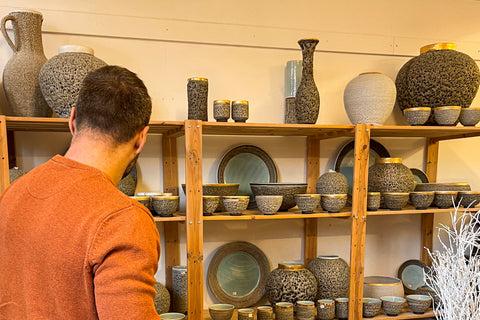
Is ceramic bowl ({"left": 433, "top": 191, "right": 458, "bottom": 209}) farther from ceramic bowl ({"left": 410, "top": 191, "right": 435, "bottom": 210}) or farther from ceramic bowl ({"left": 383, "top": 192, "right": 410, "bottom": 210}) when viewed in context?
ceramic bowl ({"left": 383, "top": 192, "right": 410, "bottom": 210})

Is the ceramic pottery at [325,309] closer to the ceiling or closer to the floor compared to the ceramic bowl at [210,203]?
closer to the floor

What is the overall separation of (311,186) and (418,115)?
68 centimetres

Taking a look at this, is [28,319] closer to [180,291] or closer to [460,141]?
[180,291]

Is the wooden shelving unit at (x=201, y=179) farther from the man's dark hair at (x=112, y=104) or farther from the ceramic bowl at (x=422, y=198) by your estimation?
the man's dark hair at (x=112, y=104)

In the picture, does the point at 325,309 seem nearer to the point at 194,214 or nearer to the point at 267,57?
the point at 194,214

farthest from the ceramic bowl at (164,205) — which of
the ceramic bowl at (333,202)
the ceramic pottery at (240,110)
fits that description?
the ceramic bowl at (333,202)

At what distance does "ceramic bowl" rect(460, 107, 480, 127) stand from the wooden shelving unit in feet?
0.13

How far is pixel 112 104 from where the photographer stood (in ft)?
2.68

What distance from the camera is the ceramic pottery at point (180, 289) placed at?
182cm

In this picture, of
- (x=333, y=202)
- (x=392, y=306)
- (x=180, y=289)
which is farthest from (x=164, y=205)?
(x=392, y=306)

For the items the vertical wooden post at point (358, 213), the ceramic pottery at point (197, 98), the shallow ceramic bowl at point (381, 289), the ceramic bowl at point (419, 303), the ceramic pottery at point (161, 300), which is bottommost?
the ceramic bowl at point (419, 303)

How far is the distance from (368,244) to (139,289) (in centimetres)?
191

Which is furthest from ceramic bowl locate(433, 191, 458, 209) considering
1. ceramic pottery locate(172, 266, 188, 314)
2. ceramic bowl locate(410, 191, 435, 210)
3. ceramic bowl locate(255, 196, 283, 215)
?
ceramic pottery locate(172, 266, 188, 314)

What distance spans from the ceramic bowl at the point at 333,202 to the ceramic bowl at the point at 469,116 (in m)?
0.77
